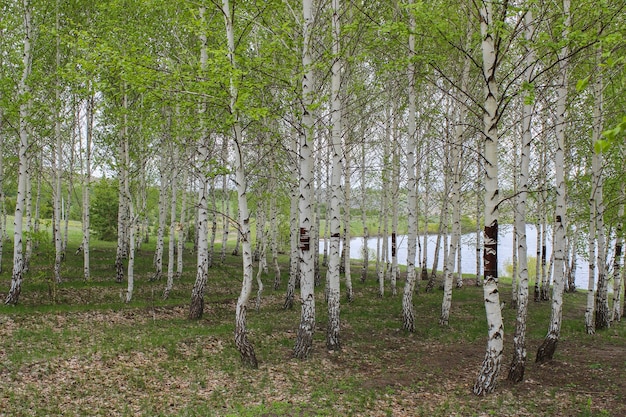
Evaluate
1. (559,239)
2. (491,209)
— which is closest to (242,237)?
(491,209)

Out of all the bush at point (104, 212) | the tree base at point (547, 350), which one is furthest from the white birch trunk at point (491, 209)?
the bush at point (104, 212)

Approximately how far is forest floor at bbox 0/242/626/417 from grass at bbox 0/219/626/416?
0.04 m

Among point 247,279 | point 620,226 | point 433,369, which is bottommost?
point 433,369

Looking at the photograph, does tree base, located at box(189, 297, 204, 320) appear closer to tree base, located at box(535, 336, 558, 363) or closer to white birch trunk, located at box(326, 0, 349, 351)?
white birch trunk, located at box(326, 0, 349, 351)

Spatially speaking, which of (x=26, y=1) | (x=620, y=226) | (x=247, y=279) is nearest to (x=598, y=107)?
(x=620, y=226)

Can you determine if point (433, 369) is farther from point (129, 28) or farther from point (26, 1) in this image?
point (26, 1)

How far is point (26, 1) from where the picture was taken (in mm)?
13266

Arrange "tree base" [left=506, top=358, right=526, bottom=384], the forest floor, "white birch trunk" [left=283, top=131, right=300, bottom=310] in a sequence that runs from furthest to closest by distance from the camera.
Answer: "white birch trunk" [left=283, top=131, right=300, bottom=310]
"tree base" [left=506, top=358, right=526, bottom=384]
the forest floor

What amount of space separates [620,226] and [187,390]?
53.4 feet

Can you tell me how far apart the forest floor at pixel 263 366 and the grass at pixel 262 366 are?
0.12 feet

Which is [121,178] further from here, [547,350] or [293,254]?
[547,350]

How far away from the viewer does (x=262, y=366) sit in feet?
31.8

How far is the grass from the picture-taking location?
299 inches

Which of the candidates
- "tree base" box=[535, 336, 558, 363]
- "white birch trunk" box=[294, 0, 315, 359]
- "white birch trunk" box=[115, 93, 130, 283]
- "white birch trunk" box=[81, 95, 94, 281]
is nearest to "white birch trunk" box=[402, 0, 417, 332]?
"tree base" box=[535, 336, 558, 363]
